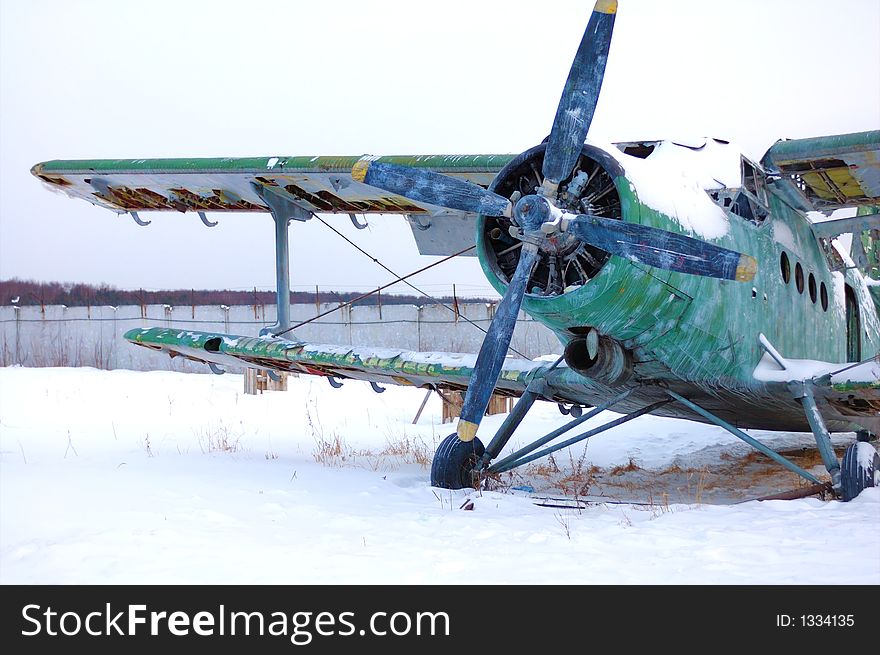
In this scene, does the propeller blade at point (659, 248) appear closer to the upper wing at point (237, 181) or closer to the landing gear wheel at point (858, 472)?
the landing gear wheel at point (858, 472)

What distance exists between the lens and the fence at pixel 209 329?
1073 inches

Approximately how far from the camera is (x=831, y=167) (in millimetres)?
8484

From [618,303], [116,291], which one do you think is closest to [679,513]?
[618,303]

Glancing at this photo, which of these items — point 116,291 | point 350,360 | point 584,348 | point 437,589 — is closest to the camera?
point 437,589

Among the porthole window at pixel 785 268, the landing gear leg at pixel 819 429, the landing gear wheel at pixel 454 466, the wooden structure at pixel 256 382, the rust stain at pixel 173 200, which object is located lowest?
the wooden structure at pixel 256 382

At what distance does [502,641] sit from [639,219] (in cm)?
362

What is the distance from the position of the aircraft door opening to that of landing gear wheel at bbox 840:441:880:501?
4311 mm

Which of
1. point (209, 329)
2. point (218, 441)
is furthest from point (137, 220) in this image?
point (209, 329)

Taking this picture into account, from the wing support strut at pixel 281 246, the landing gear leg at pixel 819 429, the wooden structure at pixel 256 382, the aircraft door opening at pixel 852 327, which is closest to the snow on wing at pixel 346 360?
the wing support strut at pixel 281 246

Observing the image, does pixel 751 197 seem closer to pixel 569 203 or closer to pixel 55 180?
pixel 569 203

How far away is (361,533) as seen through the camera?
5.60 metres

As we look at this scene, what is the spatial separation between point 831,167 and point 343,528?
19.6 ft

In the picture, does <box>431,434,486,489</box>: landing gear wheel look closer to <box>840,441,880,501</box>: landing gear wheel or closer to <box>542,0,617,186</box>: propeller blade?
<box>542,0,617,186</box>: propeller blade

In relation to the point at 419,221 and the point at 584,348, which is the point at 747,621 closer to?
the point at 584,348
